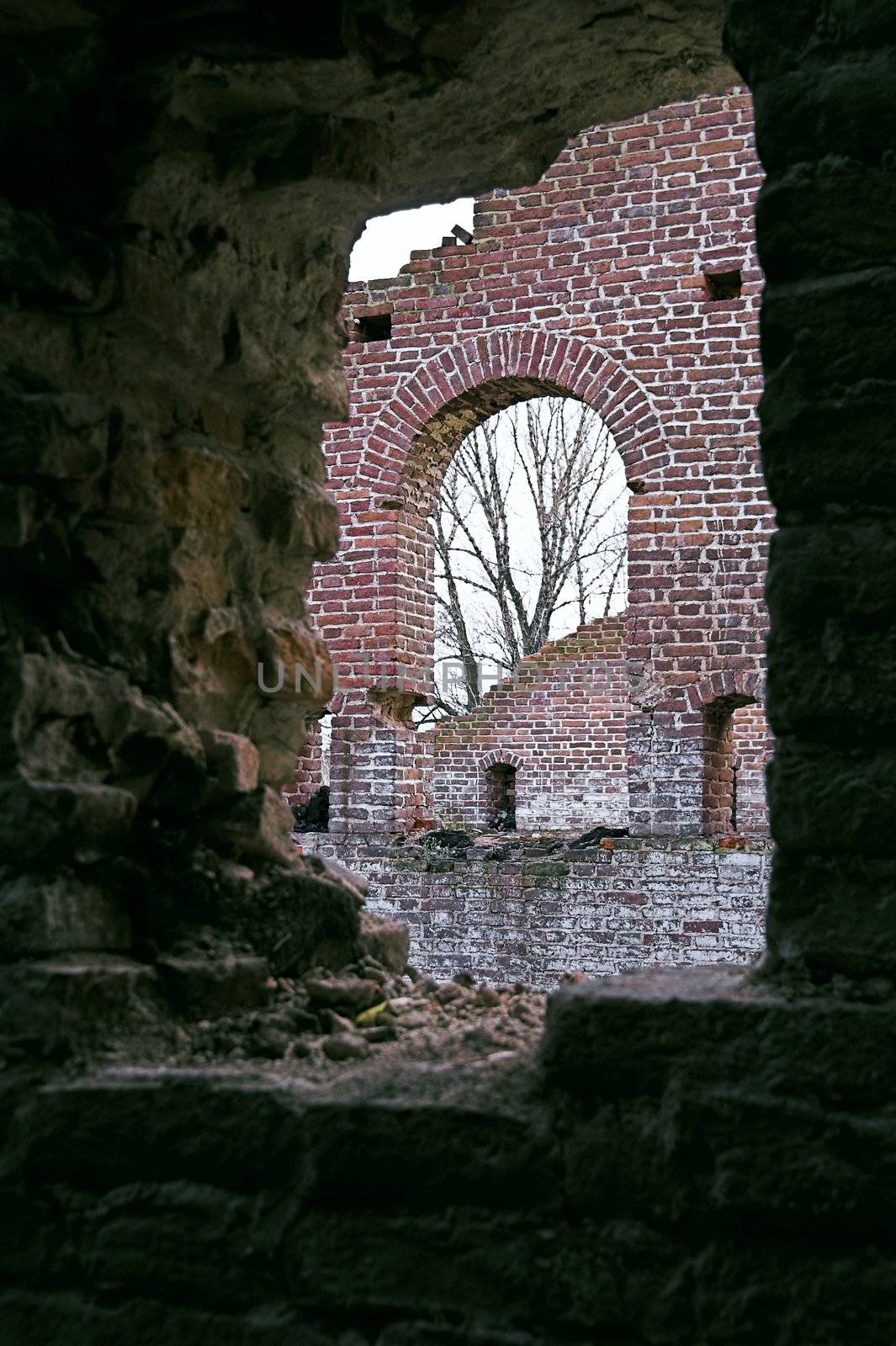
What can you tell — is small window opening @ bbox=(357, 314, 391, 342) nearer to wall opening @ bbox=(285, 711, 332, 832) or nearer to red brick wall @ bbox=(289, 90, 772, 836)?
red brick wall @ bbox=(289, 90, 772, 836)

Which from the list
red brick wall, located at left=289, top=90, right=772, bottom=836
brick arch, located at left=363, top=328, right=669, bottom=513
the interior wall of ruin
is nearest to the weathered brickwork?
red brick wall, located at left=289, top=90, right=772, bottom=836

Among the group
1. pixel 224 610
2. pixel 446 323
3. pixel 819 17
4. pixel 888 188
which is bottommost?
pixel 224 610

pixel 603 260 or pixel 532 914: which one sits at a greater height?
pixel 603 260

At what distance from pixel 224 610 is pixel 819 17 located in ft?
4.56

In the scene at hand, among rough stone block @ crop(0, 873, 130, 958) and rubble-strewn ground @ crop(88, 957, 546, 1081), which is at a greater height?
rough stone block @ crop(0, 873, 130, 958)

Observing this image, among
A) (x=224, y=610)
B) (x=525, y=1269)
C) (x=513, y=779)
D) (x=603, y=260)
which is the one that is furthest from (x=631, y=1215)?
(x=513, y=779)

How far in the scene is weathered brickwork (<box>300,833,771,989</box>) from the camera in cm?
733

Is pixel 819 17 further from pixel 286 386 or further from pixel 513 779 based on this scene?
pixel 513 779

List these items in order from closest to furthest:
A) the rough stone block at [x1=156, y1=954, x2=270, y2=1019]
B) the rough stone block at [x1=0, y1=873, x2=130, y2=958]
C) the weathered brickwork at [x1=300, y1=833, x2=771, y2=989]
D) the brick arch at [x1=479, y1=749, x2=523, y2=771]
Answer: the rough stone block at [x1=0, y1=873, x2=130, y2=958] → the rough stone block at [x1=156, y1=954, x2=270, y2=1019] → the weathered brickwork at [x1=300, y1=833, x2=771, y2=989] → the brick arch at [x1=479, y1=749, x2=523, y2=771]

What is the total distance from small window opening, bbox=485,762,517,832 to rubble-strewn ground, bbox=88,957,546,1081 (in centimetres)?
1261

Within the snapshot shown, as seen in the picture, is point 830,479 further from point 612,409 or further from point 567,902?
point 612,409

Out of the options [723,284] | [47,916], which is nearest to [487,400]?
[723,284]

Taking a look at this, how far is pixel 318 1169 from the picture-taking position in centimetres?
170

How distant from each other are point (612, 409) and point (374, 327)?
191 cm
